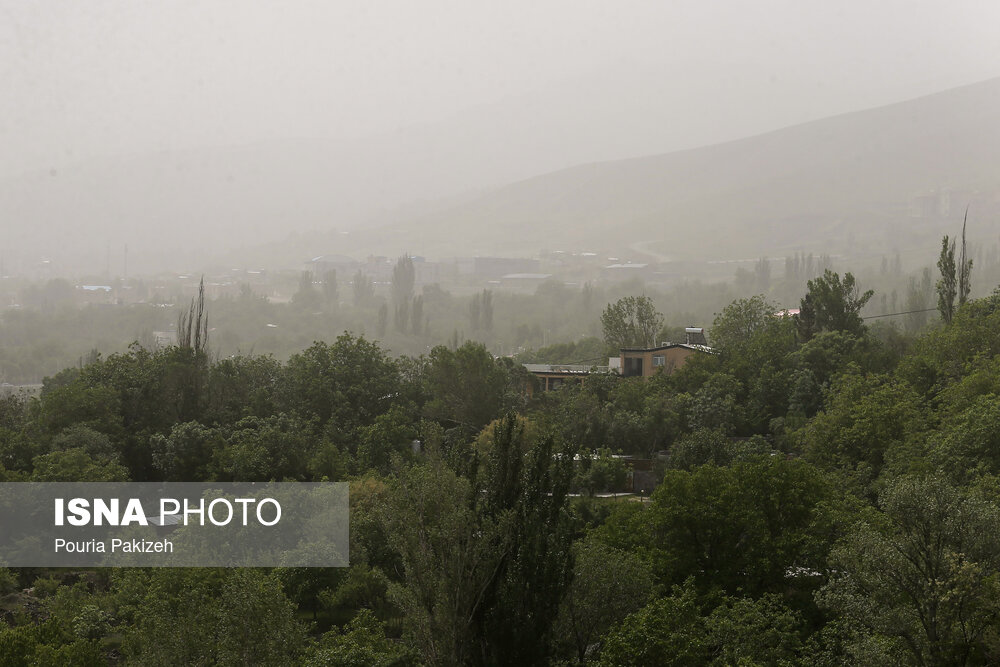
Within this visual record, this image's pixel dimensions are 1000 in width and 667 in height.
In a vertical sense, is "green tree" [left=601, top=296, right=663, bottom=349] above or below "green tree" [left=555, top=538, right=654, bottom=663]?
above

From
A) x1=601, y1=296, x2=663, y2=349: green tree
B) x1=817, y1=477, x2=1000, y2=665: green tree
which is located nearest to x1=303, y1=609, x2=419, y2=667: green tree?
x1=817, y1=477, x2=1000, y2=665: green tree

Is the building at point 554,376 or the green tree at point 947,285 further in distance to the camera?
→ the building at point 554,376

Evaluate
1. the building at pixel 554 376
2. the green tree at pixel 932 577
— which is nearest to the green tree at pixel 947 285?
the building at pixel 554 376

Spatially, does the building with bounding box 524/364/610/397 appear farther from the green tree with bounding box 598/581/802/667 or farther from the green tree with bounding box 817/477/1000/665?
the green tree with bounding box 817/477/1000/665

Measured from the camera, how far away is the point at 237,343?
151125mm

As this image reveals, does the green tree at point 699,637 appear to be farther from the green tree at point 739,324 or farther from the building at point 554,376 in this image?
the green tree at point 739,324

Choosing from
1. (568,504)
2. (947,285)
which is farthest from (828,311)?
(568,504)

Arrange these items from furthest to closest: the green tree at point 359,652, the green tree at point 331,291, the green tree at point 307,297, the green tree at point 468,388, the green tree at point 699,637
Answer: the green tree at point 307,297 → the green tree at point 331,291 → the green tree at point 468,388 → the green tree at point 359,652 → the green tree at point 699,637

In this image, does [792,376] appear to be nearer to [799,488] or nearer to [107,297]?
[799,488]

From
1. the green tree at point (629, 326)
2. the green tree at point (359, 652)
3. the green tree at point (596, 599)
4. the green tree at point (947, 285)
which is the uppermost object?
the green tree at point (947, 285)

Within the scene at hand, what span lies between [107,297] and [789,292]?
130 metres

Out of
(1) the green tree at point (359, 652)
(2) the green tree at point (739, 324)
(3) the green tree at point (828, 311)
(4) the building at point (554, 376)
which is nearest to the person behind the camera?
(1) the green tree at point (359, 652)
